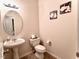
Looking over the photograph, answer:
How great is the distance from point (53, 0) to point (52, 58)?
2.02 meters

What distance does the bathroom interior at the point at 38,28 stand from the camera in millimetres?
2174

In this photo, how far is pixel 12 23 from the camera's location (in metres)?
2.64

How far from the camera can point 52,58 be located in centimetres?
288

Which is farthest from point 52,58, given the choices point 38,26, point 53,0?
point 53,0

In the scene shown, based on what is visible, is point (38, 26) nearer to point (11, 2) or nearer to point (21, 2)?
point (21, 2)

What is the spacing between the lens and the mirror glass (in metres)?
2.48

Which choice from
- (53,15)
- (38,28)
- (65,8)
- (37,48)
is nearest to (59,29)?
(53,15)

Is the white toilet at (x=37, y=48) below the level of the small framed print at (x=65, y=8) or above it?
below

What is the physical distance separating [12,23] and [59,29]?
153 cm

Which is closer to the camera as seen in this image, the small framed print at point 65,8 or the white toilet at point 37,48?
the small framed print at point 65,8

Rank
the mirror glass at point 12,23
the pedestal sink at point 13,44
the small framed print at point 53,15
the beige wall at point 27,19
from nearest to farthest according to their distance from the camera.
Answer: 1. the pedestal sink at point 13,44
2. the mirror glass at point 12,23
3. the small framed print at point 53,15
4. the beige wall at point 27,19

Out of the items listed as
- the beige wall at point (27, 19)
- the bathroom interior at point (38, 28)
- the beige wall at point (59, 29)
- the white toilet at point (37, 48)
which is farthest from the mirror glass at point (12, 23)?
the beige wall at point (59, 29)

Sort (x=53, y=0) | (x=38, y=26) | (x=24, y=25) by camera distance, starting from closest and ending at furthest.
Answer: (x=53, y=0) < (x=24, y=25) < (x=38, y=26)

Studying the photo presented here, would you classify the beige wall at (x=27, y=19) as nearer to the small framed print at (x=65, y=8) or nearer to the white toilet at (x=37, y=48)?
the white toilet at (x=37, y=48)
